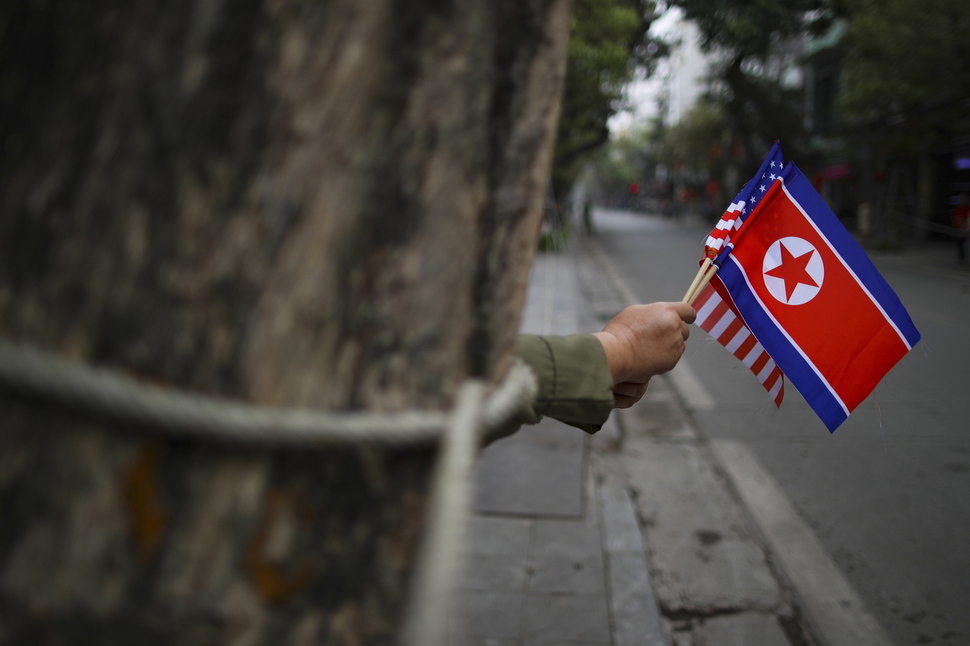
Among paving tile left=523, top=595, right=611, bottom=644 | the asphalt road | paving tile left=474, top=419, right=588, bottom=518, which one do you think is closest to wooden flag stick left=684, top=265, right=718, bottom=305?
the asphalt road

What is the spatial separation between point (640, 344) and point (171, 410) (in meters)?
0.91

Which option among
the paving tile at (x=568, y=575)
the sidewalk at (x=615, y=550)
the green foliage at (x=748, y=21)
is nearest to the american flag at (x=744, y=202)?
the sidewalk at (x=615, y=550)

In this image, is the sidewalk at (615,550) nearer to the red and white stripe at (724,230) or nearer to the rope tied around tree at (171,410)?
the red and white stripe at (724,230)

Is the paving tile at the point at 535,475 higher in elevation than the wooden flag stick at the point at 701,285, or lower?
lower

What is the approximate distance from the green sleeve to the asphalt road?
133 centimetres

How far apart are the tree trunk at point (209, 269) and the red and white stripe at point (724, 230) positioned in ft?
4.70

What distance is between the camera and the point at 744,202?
1959 millimetres

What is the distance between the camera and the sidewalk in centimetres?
266

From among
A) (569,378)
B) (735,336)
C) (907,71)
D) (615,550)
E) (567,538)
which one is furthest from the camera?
(907,71)

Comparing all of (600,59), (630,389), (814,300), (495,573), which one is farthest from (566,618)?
(600,59)

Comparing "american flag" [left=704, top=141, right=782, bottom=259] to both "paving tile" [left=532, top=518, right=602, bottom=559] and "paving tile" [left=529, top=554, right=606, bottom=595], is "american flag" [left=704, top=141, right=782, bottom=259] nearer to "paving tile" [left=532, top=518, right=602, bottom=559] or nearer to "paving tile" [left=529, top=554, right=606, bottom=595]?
"paving tile" [left=529, top=554, right=606, bottom=595]

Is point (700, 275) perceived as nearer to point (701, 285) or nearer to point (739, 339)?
point (701, 285)

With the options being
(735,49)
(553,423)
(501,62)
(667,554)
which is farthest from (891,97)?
(501,62)

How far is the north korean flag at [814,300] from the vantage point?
6.36 feet
